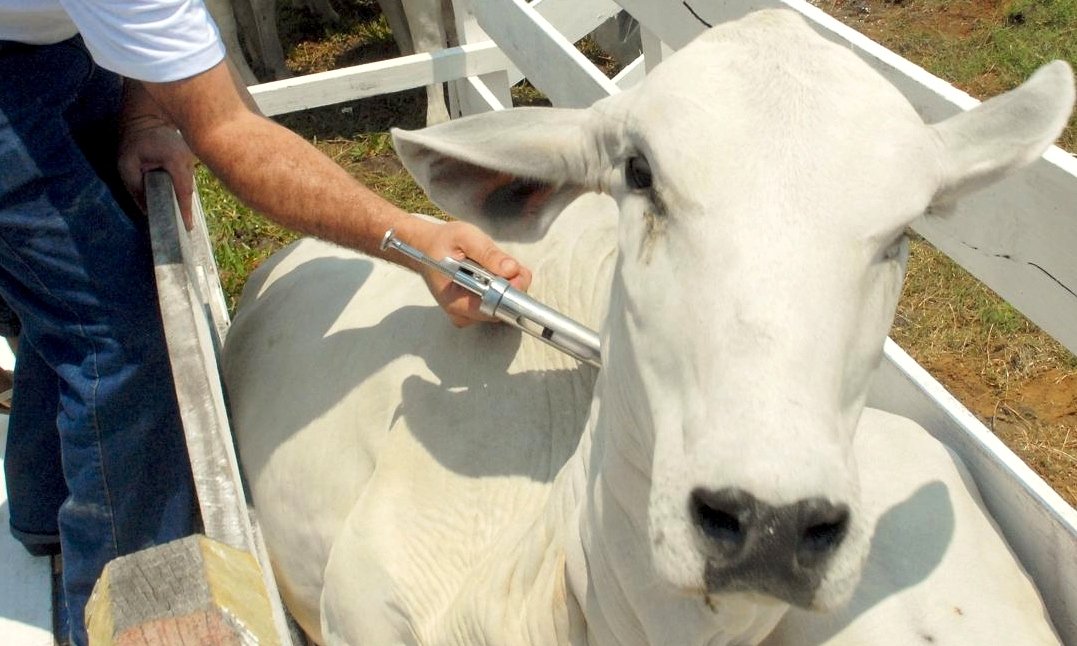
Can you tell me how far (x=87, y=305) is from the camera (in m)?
2.77

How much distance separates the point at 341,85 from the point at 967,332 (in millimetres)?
2891

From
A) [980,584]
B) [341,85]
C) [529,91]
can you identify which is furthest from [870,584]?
[529,91]

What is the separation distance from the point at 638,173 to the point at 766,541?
672 millimetres

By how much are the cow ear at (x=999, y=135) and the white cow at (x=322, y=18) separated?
4238 mm

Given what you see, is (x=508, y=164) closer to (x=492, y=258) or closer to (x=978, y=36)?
(x=492, y=258)

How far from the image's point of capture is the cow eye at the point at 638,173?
1856 millimetres

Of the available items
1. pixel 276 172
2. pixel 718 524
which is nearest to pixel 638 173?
pixel 718 524

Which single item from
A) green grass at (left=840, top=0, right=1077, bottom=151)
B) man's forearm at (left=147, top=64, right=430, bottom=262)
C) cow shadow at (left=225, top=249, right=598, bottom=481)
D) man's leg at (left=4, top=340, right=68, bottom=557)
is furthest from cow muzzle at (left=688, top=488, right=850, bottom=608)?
green grass at (left=840, top=0, right=1077, bottom=151)

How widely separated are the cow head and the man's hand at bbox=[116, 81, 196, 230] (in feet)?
4.26

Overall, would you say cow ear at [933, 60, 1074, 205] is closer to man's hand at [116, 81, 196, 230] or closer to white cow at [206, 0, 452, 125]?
man's hand at [116, 81, 196, 230]

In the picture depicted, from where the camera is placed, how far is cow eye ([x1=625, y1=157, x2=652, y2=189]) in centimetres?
186

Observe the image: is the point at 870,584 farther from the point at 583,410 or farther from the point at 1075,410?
the point at 1075,410

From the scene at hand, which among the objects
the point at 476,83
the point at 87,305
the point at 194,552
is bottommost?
the point at 476,83

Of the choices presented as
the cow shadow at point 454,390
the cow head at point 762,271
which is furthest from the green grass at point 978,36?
the cow head at point 762,271
